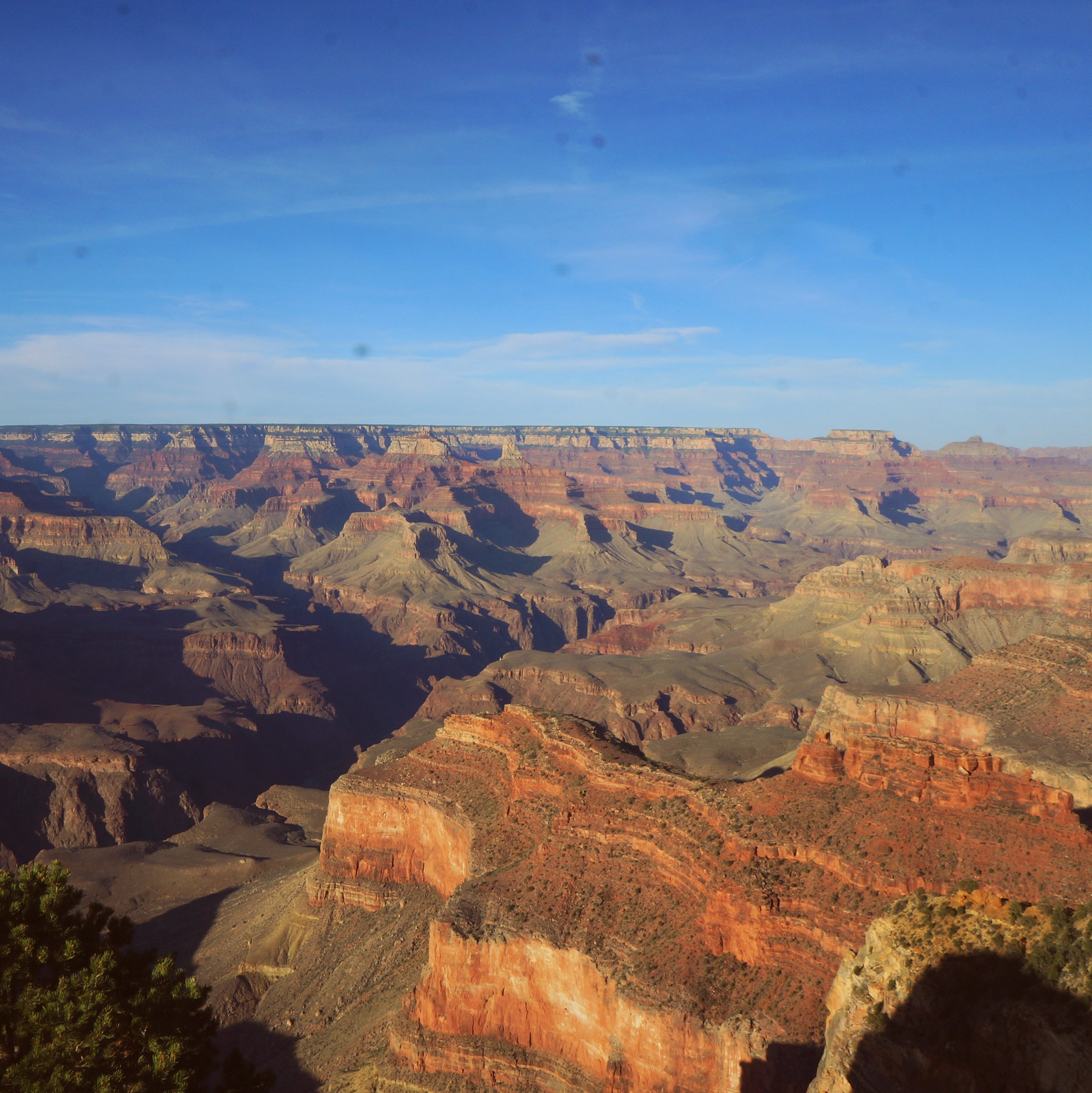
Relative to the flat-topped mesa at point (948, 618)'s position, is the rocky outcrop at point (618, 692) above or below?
below

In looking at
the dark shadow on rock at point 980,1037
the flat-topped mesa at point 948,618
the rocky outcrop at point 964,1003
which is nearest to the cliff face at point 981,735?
the rocky outcrop at point 964,1003

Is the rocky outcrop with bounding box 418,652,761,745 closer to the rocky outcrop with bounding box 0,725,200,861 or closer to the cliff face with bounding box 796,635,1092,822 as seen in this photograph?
the cliff face with bounding box 796,635,1092,822

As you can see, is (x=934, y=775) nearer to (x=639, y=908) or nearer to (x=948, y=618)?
(x=639, y=908)

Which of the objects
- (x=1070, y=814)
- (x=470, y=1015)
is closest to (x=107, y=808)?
(x=470, y=1015)

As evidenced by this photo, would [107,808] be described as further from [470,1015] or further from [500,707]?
[470,1015]

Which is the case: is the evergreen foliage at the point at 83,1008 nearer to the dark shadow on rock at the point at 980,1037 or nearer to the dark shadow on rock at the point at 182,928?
the dark shadow on rock at the point at 980,1037

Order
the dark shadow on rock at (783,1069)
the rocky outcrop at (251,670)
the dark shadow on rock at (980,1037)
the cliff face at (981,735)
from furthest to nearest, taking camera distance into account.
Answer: the rocky outcrop at (251,670), the cliff face at (981,735), the dark shadow on rock at (783,1069), the dark shadow on rock at (980,1037)
